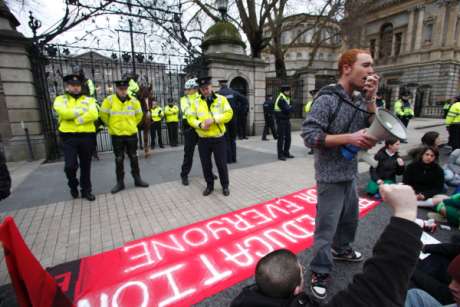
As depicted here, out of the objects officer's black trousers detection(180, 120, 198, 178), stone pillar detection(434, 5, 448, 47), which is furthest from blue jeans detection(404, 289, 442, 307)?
stone pillar detection(434, 5, 448, 47)

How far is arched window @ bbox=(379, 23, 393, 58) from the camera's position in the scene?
38.2m

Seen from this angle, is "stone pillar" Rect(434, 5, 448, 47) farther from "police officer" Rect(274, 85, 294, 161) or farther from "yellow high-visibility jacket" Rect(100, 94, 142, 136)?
"yellow high-visibility jacket" Rect(100, 94, 142, 136)

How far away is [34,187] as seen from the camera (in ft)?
17.7

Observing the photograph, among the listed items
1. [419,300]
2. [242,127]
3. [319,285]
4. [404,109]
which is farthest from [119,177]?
[404,109]

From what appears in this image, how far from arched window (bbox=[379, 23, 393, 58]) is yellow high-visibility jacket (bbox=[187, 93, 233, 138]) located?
43.9 m

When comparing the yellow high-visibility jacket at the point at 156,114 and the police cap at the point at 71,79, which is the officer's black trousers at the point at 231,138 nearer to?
the police cap at the point at 71,79

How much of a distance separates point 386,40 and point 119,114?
4641 cm

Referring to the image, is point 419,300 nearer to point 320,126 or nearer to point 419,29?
point 320,126

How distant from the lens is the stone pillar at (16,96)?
279 inches

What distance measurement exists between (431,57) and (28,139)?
4177cm

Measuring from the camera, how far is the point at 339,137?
1839mm

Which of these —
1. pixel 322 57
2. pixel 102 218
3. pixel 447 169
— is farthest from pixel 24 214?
pixel 322 57

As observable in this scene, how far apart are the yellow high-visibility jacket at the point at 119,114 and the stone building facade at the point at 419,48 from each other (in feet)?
90.5

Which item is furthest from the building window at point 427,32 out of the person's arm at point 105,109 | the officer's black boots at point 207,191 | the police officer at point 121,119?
the person's arm at point 105,109
